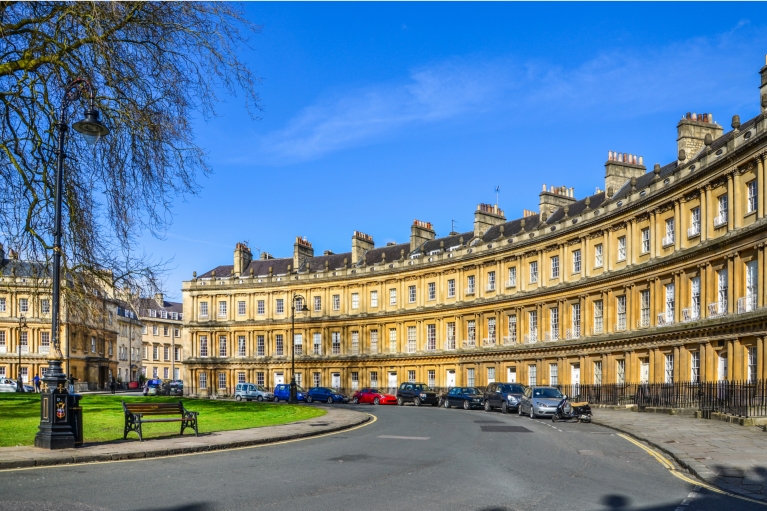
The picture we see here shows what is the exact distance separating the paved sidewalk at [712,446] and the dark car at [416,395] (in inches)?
836

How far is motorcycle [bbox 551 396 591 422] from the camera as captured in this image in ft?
102

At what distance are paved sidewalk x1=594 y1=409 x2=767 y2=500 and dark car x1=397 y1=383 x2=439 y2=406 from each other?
2123 centimetres

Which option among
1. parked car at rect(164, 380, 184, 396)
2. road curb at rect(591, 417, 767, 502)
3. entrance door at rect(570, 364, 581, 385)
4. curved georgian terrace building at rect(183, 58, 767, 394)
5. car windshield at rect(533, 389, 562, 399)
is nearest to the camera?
road curb at rect(591, 417, 767, 502)

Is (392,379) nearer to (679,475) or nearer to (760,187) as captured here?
(760,187)

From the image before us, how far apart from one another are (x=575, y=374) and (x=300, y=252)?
40164 mm

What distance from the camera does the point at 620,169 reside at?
53656 millimetres

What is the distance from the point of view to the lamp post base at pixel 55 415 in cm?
1591

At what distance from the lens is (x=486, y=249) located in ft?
205

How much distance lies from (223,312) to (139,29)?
70.6 meters

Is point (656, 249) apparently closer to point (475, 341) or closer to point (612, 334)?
point (612, 334)

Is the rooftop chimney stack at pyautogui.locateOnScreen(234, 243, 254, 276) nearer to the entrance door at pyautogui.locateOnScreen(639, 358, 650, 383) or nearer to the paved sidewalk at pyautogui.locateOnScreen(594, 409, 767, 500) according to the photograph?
the entrance door at pyautogui.locateOnScreen(639, 358, 650, 383)

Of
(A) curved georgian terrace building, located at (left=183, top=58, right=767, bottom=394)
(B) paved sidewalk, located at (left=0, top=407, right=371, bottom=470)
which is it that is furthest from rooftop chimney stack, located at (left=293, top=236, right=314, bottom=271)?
(B) paved sidewalk, located at (left=0, top=407, right=371, bottom=470)

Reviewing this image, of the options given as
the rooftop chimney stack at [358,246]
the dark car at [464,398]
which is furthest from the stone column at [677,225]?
the rooftop chimney stack at [358,246]

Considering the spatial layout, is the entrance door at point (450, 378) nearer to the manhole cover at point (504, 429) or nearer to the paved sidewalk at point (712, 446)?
the paved sidewalk at point (712, 446)
